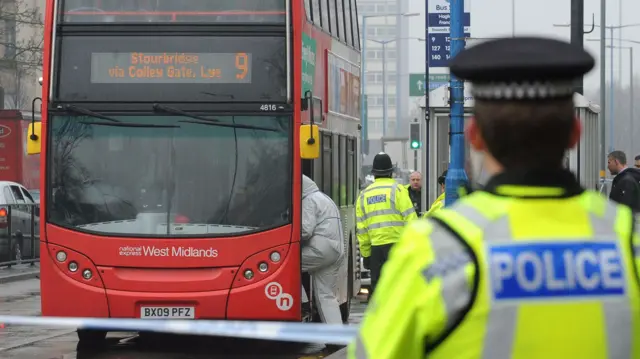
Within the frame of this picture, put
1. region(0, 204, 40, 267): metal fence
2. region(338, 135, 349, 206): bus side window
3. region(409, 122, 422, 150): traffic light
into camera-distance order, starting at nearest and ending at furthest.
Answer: region(338, 135, 349, 206): bus side window, region(0, 204, 40, 267): metal fence, region(409, 122, 422, 150): traffic light

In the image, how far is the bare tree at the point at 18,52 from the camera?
3750cm

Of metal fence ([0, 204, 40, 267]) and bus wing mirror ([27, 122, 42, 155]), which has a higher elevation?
bus wing mirror ([27, 122, 42, 155])

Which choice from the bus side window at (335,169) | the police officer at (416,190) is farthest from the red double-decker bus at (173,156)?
the police officer at (416,190)

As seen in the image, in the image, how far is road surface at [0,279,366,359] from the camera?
12.6 metres

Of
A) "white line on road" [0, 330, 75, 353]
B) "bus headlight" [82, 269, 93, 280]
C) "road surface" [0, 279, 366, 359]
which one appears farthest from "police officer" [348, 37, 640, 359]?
"white line on road" [0, 330, 75, 353]

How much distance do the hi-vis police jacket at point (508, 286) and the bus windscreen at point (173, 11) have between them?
972 cm

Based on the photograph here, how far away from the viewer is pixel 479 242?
97.3 inches

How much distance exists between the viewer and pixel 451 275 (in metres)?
2.43

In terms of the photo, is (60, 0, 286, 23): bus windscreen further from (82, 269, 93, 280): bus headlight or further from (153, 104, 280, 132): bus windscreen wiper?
(82, 269, 93, 280): bus headlight

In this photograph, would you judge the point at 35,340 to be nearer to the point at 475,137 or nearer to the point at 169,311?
the point at 169,311

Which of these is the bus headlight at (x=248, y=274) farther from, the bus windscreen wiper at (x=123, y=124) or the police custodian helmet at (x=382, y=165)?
the police custodian helmet at (x=382, y=165)

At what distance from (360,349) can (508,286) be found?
309mm

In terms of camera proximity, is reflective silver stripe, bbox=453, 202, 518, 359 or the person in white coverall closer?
reflective silver stripe, bbox=453, 202, 518, 359

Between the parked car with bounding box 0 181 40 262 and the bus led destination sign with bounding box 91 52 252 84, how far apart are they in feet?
44.8
